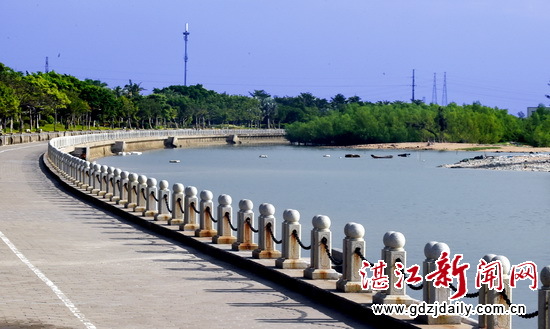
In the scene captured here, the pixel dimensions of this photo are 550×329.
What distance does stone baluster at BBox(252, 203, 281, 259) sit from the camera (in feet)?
52.6

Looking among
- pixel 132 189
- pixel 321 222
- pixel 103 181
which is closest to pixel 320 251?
pixel 321 222

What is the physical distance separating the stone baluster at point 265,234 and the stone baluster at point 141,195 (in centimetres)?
876

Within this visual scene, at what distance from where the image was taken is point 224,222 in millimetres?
18406

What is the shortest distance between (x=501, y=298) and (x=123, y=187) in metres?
19.2

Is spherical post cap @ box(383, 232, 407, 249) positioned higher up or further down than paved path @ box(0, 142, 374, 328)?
higher up

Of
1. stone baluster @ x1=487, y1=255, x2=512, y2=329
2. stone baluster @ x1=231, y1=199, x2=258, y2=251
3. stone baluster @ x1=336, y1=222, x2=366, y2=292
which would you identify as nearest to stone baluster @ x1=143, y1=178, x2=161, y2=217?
stone baluster @ x1=231, y1=199, x2=258, y2=251

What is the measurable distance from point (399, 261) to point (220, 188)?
60.2 metres

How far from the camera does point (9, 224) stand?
23.4 meters

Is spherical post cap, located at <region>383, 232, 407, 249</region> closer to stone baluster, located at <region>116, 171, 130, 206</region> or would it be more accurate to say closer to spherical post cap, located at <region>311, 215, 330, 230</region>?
spherical post cap, located at <region>311, 215, 330, 230</region>

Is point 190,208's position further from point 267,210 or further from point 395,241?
point 395,241

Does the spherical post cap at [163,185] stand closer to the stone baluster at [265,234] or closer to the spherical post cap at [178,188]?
the spherical post cap at [178,188]

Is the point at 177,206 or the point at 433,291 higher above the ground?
the point at 433,291

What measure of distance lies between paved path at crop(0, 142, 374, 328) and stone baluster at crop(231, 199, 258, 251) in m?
0.66

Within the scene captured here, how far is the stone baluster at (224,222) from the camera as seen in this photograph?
720 inches
